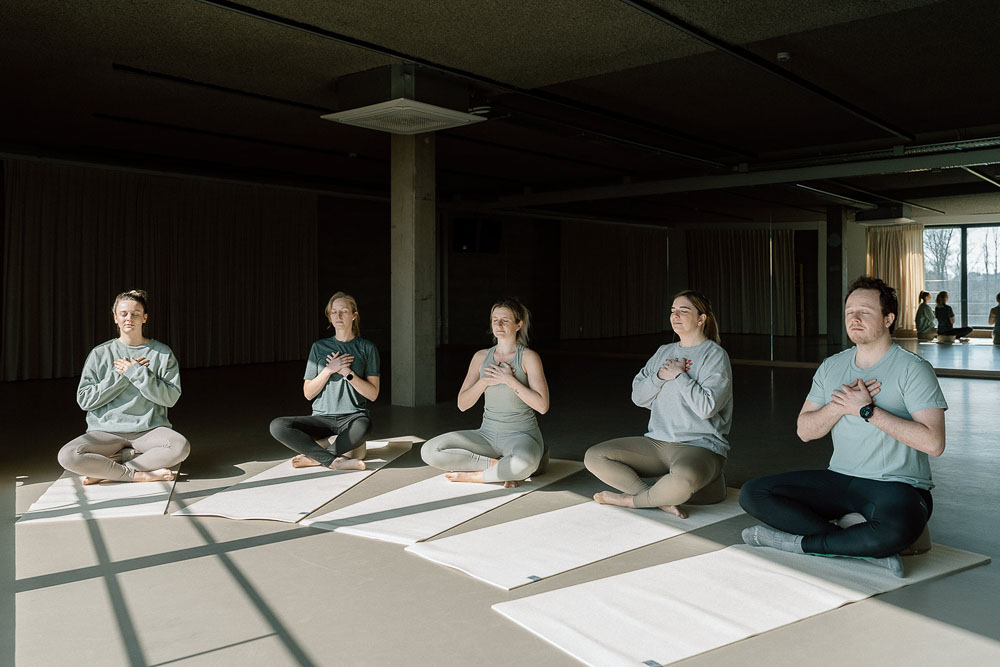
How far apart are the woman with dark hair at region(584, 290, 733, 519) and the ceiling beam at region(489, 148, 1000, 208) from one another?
6.03 metres

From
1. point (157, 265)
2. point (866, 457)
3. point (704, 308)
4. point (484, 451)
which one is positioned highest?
point (157, 265)

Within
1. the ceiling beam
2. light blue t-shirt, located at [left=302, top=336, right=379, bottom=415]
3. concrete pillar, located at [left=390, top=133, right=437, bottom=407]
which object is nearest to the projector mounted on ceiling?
concrete pillar, located at [left=390, top=133, right=437, bottom=407]

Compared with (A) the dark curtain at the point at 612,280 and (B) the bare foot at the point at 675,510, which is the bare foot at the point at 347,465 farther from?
(A) the dark curtain at the point at 612,280

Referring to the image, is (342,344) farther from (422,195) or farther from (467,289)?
(467,289)

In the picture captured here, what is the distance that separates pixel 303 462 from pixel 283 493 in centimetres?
62

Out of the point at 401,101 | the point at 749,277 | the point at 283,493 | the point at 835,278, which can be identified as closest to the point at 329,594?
the point at 283,493

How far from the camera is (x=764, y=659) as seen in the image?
2201 mm

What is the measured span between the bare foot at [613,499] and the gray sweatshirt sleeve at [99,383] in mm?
2505

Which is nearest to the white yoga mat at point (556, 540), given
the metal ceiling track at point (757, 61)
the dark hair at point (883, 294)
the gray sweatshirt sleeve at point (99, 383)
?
the dark hair at point (883, 294)

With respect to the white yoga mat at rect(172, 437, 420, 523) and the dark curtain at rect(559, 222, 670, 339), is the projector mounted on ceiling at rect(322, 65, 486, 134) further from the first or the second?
the dark curtain at rect(559, 222, 670, 339)

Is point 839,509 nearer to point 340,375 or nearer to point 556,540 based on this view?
point 556,540

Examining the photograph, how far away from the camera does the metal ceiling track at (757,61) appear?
15.7ft

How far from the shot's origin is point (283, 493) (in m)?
4.00

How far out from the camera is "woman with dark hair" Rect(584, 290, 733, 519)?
3600 mm
